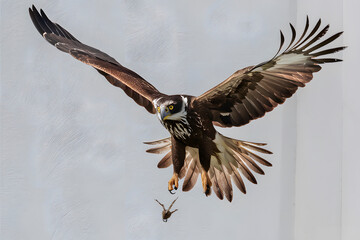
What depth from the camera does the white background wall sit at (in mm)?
1868

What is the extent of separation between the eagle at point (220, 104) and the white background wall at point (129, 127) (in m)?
0.25

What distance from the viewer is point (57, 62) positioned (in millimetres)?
1903

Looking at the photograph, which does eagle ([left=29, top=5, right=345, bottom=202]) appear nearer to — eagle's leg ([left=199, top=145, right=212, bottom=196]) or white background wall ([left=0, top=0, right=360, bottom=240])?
eagle's leg ([left=199, top=145, right=212, bottom=196])

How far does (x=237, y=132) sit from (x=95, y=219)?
0.51 m

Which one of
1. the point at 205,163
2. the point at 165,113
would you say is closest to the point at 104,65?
the point at 165,113

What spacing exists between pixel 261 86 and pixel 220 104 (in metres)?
0.11

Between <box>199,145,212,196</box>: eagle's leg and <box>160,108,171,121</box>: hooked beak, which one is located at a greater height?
<box>160,108,171,121</box>: hooked beak

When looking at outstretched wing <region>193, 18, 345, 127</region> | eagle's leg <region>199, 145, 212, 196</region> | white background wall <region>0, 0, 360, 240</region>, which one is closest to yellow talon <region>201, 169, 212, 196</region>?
eagle's leg <region>199, 145, 212, 196</region>

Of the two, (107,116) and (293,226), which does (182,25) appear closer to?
(107,116)

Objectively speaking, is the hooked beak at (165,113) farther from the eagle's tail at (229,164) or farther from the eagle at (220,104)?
the eagle's tail at (229,164)

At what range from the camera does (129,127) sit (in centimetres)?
189

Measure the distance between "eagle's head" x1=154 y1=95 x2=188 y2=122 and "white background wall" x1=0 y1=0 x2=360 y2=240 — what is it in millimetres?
431

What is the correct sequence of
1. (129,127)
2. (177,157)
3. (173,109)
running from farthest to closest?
(129,127), (177,157), (173,109)

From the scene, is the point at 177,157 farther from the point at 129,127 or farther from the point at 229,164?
the point at 129,127
